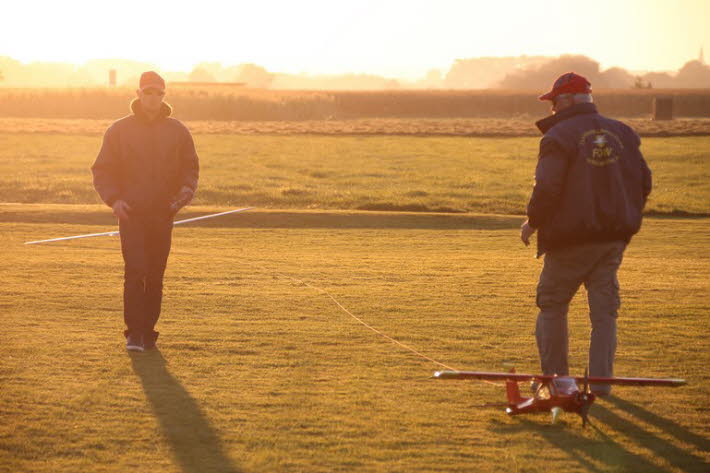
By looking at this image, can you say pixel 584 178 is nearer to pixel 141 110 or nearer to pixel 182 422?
pixel 182 422

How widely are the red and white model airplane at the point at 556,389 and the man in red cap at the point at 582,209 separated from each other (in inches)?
12.7

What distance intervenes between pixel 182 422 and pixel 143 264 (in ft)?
7.38

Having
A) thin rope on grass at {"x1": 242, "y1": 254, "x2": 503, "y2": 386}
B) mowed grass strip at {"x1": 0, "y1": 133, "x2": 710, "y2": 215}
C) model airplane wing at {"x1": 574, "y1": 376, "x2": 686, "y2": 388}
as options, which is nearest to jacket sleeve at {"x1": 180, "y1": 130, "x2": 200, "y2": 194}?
thin rope on grass at {"x1": 242, "y1": 254, "x2": 503, "y2": 386}

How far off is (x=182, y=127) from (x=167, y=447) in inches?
129

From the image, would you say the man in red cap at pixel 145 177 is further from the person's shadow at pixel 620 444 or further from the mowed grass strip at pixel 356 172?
the mowed grass strip at pixel 356 172

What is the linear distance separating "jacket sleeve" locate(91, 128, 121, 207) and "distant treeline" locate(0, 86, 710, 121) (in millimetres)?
56012

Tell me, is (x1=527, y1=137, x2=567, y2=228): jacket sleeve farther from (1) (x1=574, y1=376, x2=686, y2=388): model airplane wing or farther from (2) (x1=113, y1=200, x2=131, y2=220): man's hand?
(2) (x1=113, y1=200, x2=131, y2=220): man's hand

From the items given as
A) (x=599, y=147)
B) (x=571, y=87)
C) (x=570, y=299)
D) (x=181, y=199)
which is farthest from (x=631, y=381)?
(x=181, y=199)

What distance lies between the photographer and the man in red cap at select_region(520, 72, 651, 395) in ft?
21.7

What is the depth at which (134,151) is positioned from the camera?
845cm

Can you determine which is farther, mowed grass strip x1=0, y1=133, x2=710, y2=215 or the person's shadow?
mowed grass strip x1=0, y1=133, x2=710, y2=215

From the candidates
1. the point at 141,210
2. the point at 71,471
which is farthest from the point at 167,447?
the point at 141,210

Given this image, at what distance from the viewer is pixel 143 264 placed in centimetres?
860

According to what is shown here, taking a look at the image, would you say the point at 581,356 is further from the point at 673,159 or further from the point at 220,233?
the point at 673,159
